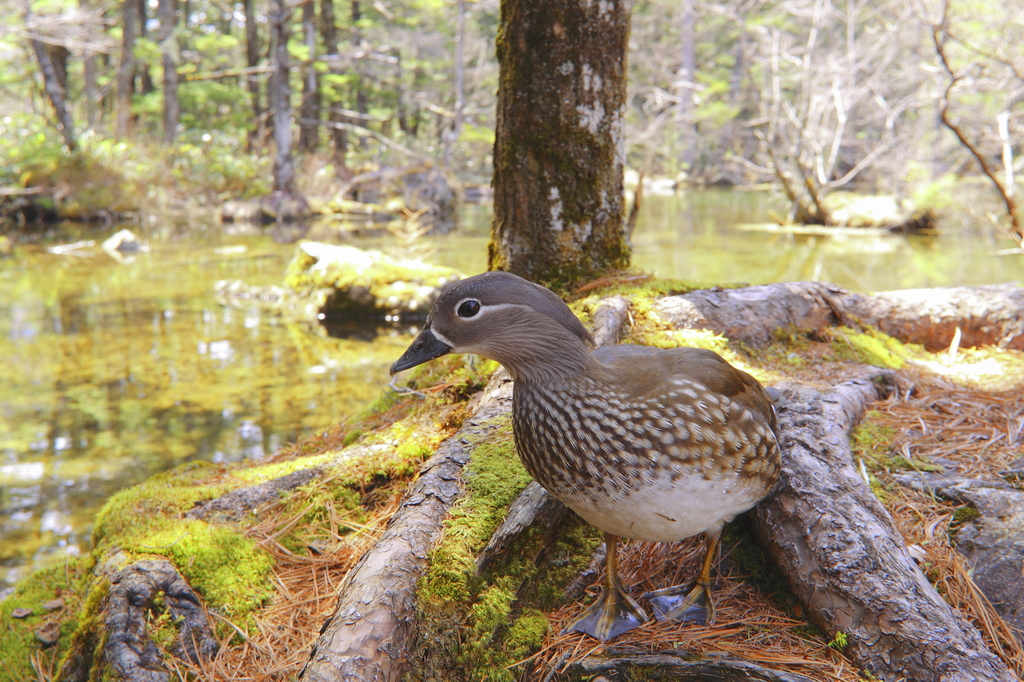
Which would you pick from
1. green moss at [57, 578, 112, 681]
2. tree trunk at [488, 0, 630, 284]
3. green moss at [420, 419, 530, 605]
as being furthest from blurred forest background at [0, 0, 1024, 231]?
green moss at [57, 578, 112, 681]

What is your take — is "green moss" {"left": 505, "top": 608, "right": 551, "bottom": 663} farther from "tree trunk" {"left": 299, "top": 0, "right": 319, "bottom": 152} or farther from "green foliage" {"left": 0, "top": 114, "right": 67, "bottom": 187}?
"green foliage" {"left": 0, "top": 114, "right": 67, "bottom": 187}

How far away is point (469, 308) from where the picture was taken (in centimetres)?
227

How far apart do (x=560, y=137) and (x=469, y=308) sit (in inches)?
92.1

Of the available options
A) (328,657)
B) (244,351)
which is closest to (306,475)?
(328,657)

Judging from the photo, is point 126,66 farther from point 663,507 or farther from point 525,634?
point 663,507

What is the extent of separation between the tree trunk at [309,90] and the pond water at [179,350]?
10.2m

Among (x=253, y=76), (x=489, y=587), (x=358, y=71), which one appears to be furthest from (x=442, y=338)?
(x=253, y=76)

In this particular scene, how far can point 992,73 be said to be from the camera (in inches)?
578

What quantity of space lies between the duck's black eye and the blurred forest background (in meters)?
9.42

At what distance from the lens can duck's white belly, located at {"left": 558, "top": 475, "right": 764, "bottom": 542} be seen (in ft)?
6.82

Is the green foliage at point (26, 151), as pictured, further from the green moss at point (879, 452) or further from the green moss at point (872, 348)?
the green moss at point (879, 452)

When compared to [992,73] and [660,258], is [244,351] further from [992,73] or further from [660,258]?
[992,73]

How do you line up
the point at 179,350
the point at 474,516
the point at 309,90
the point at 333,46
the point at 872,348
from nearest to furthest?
the point at 474,516 → the point at 872,348 → the point at 179,350 → the point at 309,90 → the point at 333,46

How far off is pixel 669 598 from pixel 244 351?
752cm
